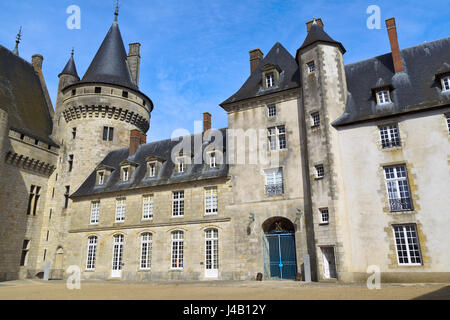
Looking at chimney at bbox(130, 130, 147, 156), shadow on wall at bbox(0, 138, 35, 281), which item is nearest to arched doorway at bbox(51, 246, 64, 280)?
shadow on wall at bbox(0, 138, 35, 281)

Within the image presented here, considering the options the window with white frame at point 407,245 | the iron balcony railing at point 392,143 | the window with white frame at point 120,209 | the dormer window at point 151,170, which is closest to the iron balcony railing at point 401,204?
the window with white frame at point 407,245

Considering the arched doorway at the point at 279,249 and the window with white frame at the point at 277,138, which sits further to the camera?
the window with white frame at the point at 277,138

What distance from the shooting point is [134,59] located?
29891 mm

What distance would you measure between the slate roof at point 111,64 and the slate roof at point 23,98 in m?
4.76

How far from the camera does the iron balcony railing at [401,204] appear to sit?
1435 centimetres

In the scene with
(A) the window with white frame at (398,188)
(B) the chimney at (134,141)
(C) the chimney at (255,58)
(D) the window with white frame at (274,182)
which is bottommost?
(A) the window with white frame at (398,188)

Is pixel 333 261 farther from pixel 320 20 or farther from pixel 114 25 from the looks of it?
pixel 114 25

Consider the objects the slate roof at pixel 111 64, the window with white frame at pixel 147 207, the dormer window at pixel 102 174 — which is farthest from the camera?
the slate roof at pixel 111 64

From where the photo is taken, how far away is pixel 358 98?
17.2 m

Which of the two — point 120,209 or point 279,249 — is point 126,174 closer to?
point 120,209

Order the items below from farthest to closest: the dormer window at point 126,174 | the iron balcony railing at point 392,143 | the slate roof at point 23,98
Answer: the slate roof at point 23,98 < the dormer window at point 126,174 < the iron balcony railing at point 392,143

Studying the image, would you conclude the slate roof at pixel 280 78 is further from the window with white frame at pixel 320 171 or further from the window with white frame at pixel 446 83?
the window with white frame at pixel 446 83

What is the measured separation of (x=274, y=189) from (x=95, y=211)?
12.3m
